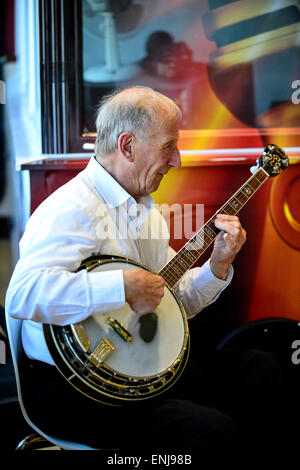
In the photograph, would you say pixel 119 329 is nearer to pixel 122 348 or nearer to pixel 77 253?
pixel 122 348

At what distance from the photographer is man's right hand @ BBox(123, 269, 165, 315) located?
4.28ft

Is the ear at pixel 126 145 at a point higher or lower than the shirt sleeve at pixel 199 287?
higher

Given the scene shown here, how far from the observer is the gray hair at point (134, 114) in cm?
148

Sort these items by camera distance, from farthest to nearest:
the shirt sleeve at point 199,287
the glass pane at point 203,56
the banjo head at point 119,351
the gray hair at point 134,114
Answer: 1. the glass pane at point 203,56
2. the shirt sleeve at point 199,287
3. the gray hair at point 134,114
4. the banjo head at point 119,351

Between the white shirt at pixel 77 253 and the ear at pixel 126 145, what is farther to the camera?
the ear at pixel 126 145

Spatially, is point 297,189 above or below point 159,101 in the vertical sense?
below

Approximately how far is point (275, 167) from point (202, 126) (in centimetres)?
54

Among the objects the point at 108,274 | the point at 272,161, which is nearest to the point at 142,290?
the point at 108,274

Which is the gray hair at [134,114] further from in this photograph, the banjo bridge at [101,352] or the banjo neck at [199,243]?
Result: the banjo bridge at [101,352]

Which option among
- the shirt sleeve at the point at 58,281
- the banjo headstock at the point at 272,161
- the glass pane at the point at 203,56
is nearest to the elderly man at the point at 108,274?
the shirt sleeve at the point at 58,281

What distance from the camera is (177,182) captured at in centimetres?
201

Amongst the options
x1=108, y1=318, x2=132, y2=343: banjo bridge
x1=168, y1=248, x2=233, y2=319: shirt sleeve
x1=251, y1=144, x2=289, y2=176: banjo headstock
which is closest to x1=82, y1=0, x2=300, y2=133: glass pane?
x1=251, y1=144, x2=289, y2=176: banjo headstock

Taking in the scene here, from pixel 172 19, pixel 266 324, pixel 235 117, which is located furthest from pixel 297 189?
pixel 172 19
